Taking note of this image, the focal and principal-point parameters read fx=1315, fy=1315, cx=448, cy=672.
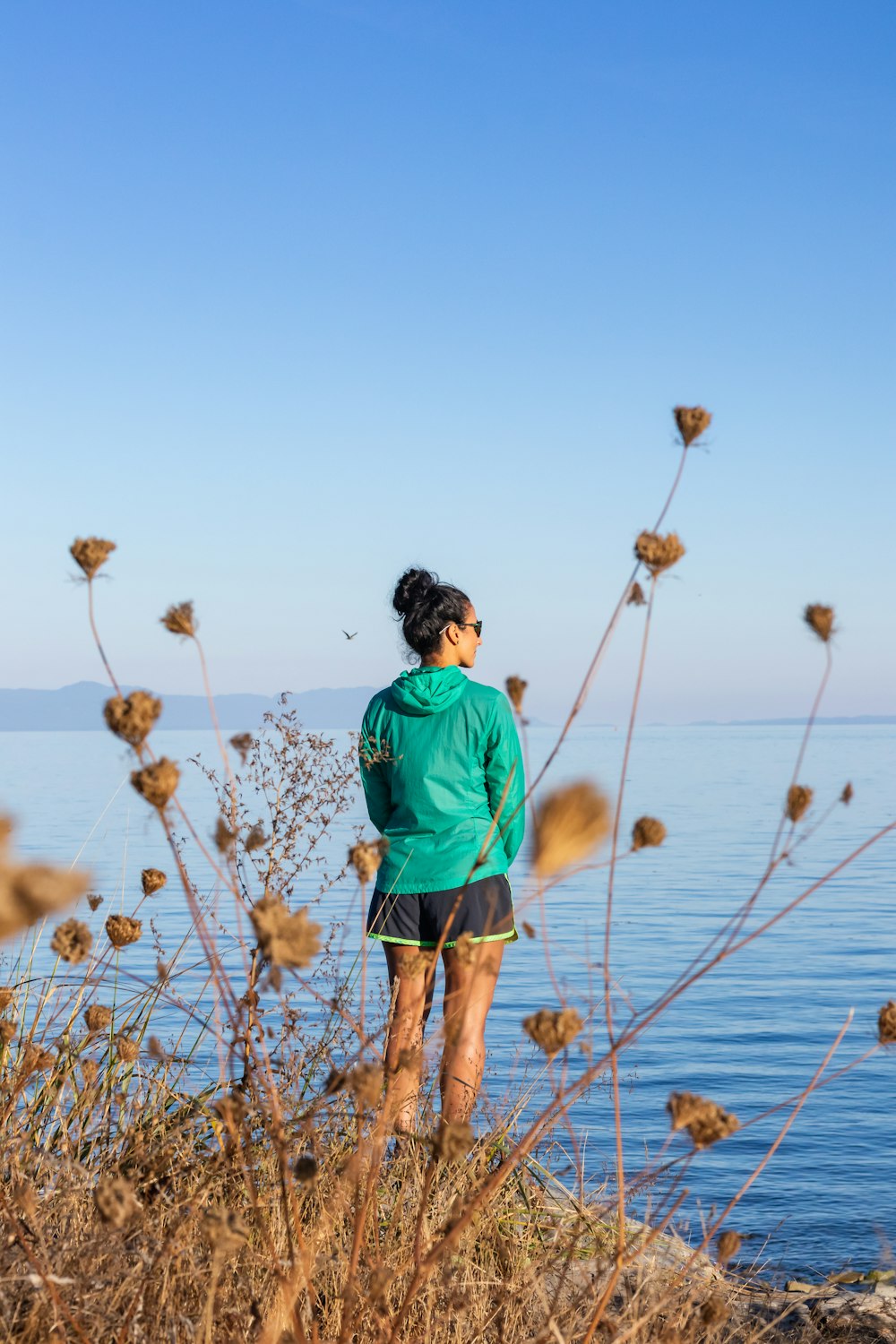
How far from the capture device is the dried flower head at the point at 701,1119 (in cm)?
175

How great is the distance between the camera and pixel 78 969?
21.9 feet

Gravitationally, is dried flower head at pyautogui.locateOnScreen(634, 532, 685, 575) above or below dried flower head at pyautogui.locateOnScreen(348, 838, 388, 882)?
above

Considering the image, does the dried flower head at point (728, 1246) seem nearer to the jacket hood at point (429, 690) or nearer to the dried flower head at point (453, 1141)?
the dried flower head at point (453, 1141)

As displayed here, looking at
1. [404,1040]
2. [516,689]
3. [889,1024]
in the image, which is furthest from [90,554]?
[404,1040]

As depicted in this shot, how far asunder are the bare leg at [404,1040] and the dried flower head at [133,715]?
49 cm

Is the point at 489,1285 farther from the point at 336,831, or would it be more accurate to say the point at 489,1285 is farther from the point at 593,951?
the point at 336,831

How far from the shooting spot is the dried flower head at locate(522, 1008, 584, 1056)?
5.68 feet

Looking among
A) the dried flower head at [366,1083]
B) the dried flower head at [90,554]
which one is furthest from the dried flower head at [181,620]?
the dried flower head at [366,1083]

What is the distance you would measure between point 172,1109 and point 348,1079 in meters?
2.61

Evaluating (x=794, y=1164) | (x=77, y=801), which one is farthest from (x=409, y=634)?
(x=77, y=801)

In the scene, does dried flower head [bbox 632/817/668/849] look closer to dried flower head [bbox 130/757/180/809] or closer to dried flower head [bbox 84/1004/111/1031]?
dried flower head [bbox 130/757/180/809]

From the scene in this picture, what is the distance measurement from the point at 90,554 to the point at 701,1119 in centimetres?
116

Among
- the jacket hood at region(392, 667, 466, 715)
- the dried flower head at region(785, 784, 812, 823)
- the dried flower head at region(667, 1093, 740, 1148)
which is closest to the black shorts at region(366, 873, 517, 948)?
the jacket hood at region(392, 667, 466, 715)

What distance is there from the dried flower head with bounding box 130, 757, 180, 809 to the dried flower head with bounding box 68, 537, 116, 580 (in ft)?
1.22
